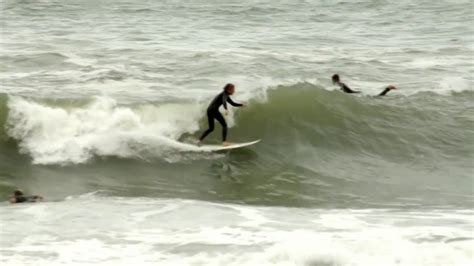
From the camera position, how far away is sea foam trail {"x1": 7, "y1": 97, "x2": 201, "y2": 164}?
46.3 ft

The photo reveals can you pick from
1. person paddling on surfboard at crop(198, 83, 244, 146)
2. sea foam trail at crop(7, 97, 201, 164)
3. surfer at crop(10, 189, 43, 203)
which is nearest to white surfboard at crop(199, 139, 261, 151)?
person paddling on surfboard at crop(198, 83, 244, 146)

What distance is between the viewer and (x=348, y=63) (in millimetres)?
23141

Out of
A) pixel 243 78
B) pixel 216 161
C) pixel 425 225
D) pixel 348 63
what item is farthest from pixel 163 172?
pixel 348 63

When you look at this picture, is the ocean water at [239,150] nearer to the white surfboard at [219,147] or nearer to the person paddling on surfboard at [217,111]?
the white surfboard at [219,147]

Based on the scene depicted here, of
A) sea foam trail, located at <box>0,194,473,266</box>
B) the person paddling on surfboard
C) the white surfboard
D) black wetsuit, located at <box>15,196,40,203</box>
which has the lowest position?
black wetsuit, located at <box>15,196,40,203</box>

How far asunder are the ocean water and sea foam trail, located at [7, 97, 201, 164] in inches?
→ 1.5

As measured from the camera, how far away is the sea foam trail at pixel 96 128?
14.1m

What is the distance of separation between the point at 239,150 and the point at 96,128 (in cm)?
273

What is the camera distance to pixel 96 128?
14.9 m

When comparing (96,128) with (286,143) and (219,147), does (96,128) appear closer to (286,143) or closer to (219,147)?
(219,147)

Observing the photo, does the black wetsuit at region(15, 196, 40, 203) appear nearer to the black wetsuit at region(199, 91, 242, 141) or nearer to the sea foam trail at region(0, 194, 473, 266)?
the sea foam trail at region(0, 194, 473, 266)

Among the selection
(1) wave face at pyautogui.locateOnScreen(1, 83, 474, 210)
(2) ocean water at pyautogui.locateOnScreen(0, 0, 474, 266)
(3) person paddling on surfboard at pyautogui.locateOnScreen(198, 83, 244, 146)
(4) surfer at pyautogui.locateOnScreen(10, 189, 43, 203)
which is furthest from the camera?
(3) person paddling on surfboard at pyautogui.locateOnScreen(198, 83, 244, 146)

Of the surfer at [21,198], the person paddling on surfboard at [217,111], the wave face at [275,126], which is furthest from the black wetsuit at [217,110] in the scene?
the surfer at [21,198]

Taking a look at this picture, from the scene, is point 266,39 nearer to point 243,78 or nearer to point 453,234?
point 243,78
